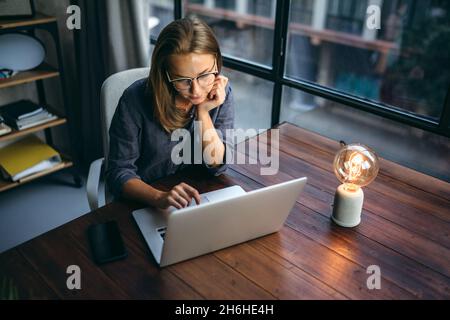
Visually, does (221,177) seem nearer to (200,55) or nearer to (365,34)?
(200,55)

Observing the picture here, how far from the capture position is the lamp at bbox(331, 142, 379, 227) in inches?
47.9

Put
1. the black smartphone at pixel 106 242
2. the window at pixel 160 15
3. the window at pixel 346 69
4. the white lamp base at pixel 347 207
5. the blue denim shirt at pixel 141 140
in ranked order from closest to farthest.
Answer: the black smartphone at pixel 106 242 → the white lamp base at pixel 347 207 → the blue denim shirt at pixel 141 140 → the window at pixel 346 69 → the window at pixel 160 15

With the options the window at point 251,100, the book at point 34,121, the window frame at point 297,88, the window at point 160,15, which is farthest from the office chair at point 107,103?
the window at point 160,15

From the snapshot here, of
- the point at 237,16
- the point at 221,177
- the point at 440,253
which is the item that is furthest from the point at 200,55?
the point at 237,16

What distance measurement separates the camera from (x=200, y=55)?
127 cm

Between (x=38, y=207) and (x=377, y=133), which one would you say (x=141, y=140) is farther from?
(x=377, y=133)

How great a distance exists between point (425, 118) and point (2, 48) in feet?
6.48

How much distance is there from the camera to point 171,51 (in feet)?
4.17

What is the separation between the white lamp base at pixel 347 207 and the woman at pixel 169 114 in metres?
0.40

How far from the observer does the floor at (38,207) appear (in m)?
2.28

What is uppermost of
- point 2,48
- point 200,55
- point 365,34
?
point 200,55

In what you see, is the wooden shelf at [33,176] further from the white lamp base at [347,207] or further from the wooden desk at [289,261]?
the white lamp base at [347,207]

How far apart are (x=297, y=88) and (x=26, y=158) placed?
156 centimetres

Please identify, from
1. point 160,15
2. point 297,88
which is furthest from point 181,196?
point 160,15
